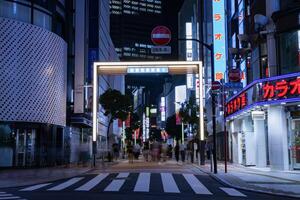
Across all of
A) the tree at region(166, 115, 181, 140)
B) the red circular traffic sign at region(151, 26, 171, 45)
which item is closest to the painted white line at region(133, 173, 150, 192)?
the red circular traffic sign at region(151, 26, 171, 45)

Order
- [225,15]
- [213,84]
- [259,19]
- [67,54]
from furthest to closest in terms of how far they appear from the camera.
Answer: [225,15] < [67,54] < [259,19] < [213,84]

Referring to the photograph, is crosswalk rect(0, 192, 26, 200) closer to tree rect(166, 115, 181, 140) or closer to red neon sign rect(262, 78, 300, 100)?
red neon sign rect(262, 78, 300, 100)

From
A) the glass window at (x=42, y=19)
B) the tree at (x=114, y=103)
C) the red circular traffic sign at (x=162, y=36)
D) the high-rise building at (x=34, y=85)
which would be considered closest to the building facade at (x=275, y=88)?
the red circular traffic sign at (x=162, y=36)

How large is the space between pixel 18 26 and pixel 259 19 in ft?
48.9

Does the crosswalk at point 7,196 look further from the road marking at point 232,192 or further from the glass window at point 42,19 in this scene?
the glass window at point 42,19

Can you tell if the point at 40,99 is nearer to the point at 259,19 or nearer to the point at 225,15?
the point at 259,19

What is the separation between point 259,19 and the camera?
89.2 feet

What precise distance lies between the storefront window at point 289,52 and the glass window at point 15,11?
54.1ft

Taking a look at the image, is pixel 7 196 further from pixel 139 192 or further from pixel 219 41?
pixel 219 41

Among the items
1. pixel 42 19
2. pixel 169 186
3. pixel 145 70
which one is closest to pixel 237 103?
pixel 145 70

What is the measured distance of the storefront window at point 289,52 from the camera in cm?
2488

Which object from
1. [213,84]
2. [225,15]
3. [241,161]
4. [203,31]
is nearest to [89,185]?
[213,84]

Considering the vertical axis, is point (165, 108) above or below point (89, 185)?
above

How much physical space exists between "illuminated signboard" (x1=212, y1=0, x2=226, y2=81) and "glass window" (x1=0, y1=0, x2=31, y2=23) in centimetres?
2084
